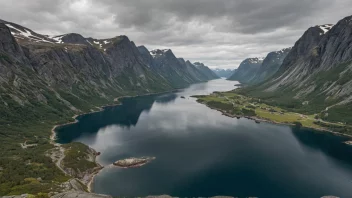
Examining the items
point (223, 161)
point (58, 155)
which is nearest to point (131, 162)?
point (58, 155)

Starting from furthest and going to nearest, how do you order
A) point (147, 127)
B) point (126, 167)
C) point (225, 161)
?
1. point (147, 127)
2. point (225, 161)
3. point (126, 167)

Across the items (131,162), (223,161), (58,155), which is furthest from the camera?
(223,161)

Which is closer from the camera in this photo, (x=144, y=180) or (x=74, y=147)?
(x=144, y=180)

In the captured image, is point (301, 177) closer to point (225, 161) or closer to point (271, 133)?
point (225, 161)

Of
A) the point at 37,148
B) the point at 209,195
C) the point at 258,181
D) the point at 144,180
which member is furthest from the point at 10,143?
the point at 258,181

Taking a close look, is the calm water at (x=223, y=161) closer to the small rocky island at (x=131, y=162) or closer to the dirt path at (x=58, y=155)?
the small rocky island at (x=131, y=162)

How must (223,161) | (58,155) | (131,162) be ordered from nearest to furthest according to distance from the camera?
(131,162) → (58,155) → (223,161)

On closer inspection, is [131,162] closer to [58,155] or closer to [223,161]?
[58,155]

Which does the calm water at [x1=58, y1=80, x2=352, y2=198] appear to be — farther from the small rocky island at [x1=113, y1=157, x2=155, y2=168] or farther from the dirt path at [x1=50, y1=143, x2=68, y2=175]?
the dirt path at [x1=50, y1=143, x2=68, y2=175]
